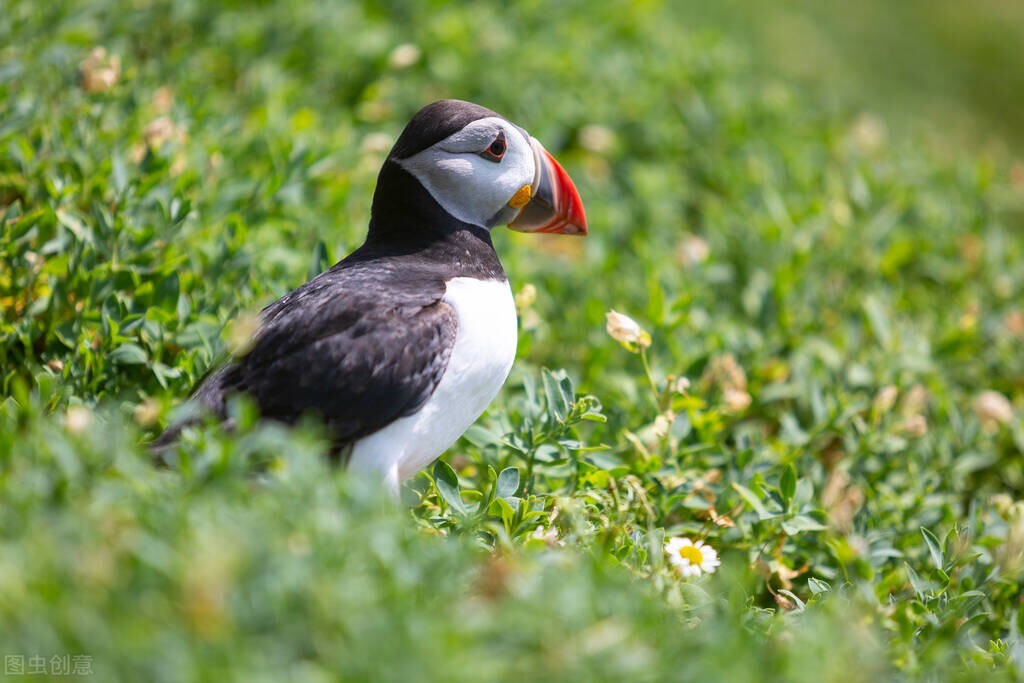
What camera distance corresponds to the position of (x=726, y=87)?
715 cm

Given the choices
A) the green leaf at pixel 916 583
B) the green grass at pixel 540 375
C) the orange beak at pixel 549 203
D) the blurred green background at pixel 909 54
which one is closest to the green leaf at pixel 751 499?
the green grass at pixel 540 375

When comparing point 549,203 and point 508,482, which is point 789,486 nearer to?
point 508,482

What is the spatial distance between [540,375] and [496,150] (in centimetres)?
148

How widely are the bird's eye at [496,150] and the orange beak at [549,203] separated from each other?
0.15m

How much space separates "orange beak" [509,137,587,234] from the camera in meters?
3.49

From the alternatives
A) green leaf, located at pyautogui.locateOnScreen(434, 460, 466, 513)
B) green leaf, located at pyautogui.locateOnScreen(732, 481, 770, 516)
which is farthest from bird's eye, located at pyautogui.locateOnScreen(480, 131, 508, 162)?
green leaf, located at pyautogui.locateOnScreen(732, 481, 770, 516)

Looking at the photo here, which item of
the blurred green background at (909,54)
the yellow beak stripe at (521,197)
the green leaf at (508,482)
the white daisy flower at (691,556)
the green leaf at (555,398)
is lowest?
the blurred green background at (909,54)

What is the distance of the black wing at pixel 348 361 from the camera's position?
2.80 metres

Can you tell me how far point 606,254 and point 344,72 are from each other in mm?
1893

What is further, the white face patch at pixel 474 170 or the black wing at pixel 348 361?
the white face patch at pixel 474 170

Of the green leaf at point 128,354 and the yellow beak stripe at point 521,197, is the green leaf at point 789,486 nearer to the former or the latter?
the yellow beak stripe at point 521,197

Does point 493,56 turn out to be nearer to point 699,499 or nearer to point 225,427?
point 699,499

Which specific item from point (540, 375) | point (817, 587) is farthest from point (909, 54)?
point (817, 587)

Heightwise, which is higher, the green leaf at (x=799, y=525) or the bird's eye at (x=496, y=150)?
the bird's eye at (x=496, y=150)
